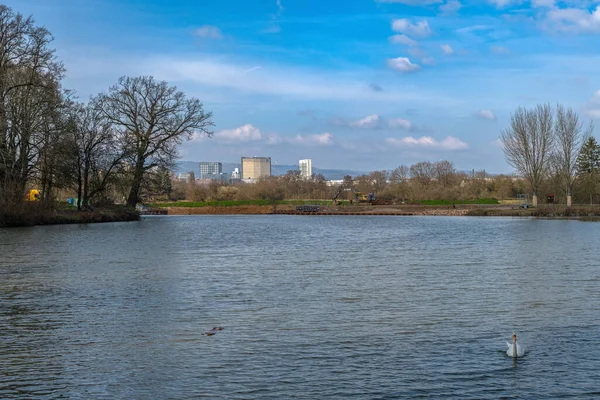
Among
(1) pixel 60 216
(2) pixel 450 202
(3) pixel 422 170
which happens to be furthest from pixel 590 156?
(1) pixel 60 216

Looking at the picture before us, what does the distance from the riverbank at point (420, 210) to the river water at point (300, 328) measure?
42.2m

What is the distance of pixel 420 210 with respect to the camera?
3265 inches

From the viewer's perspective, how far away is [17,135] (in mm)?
42375

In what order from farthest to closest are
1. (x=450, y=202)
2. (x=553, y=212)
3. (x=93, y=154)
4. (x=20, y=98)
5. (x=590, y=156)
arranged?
(x=450, y=202) → (x=590, y=156) → (x=553, y=212) → (x=93, y=154) → (x=20, y=98)

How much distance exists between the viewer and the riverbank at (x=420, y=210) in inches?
2454

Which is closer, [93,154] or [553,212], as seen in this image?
[93,154]

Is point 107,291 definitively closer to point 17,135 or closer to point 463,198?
point 17,135

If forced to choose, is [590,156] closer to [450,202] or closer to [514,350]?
[450,202]

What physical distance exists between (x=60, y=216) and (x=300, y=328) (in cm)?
4231

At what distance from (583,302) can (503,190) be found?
92881 millimetres

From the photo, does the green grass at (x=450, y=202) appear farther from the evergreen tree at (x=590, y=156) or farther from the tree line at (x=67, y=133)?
the tree line at (x=67, y=133)

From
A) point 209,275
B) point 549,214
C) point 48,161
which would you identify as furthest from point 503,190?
point 209,275

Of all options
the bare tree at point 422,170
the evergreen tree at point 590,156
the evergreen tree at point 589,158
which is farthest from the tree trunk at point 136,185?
the bare tree at point 422,170

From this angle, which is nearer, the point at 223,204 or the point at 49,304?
the point at 49,304
